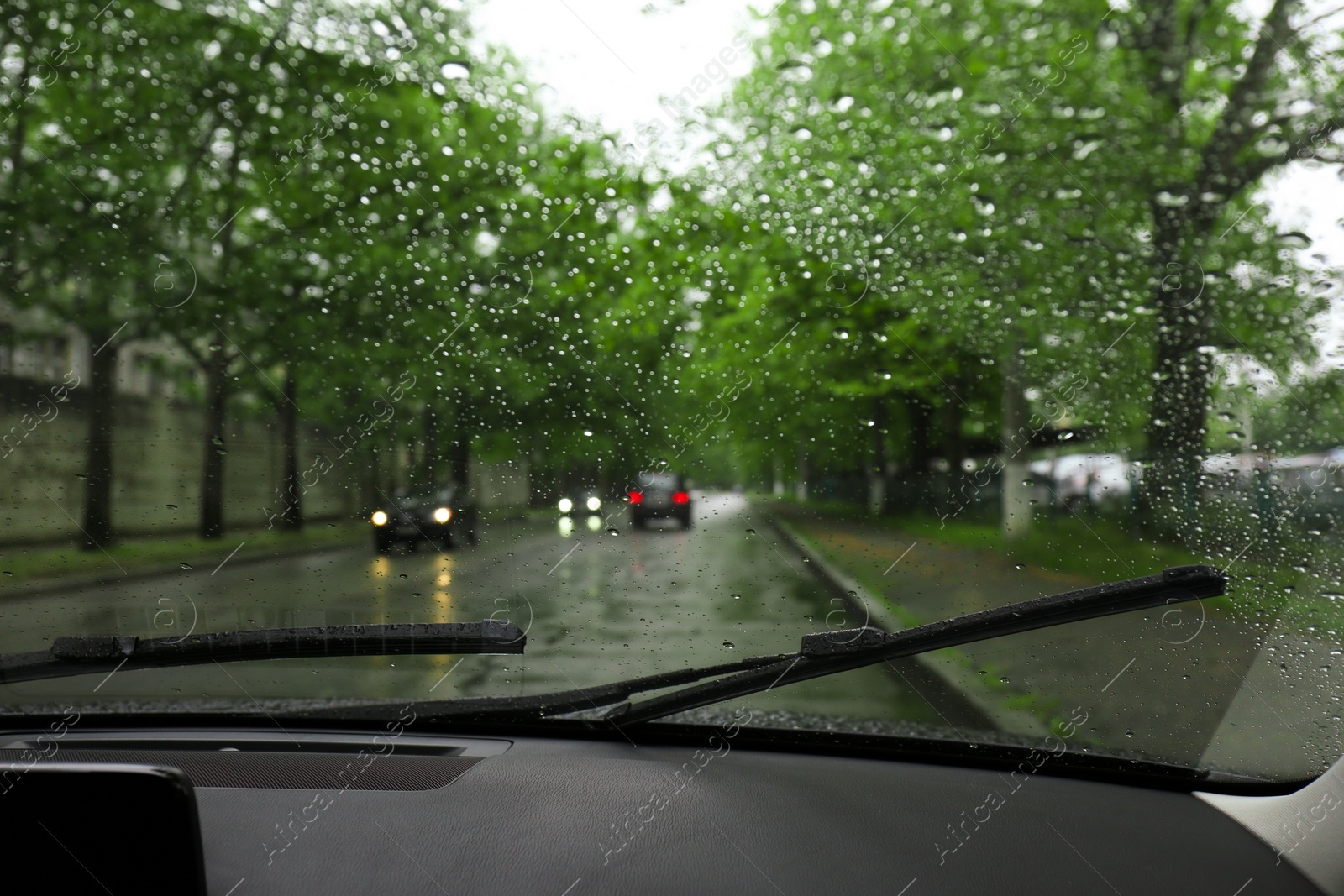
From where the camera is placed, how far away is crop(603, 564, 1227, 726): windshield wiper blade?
226 centimetres

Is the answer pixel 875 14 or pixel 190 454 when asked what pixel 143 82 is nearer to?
pixel 190 454

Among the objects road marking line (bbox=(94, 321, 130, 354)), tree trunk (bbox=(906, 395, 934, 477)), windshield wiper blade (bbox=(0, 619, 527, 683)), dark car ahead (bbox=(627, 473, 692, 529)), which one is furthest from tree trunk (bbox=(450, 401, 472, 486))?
tree trunk (bbox=(906, 395, 934, 477))

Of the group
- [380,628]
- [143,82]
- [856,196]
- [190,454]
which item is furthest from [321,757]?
[143,82]

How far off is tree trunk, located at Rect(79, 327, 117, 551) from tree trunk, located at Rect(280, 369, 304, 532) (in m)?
0.76

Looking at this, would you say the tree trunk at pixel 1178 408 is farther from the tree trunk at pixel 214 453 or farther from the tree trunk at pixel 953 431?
the tree trunk at pixel 214 453

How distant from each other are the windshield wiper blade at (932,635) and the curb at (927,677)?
1.53 feet

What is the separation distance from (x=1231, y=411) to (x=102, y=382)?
5.49 metres

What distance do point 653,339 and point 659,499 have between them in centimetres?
80

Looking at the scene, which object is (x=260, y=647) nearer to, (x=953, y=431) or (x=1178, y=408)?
(x=953, y=431)

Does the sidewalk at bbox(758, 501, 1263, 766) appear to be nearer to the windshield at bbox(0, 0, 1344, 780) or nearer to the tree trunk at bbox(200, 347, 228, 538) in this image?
the windshield at bbox(0, 0, 1344, 780)

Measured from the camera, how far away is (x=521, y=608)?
3475 mm

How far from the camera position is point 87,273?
4875mm

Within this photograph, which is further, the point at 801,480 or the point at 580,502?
the point at 580,502

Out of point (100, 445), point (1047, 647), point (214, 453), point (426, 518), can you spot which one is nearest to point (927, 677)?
point (1047, 647)
